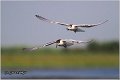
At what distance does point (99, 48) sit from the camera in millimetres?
5883

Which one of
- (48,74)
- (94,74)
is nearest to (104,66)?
(94,74)

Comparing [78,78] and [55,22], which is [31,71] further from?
[55,22]

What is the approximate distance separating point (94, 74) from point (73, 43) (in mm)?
2213

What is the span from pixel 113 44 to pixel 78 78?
129cm

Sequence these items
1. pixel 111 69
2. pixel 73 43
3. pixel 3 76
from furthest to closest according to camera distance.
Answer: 1. pixel 111 69
2. pixel 3 76
3. pixel 73 43

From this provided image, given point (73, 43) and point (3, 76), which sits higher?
point (73, 43)

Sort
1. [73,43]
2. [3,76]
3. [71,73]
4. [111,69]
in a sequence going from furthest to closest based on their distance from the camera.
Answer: [71,73] → [111,69] → [3,76] → [73,43]

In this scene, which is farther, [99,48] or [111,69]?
[111,69]

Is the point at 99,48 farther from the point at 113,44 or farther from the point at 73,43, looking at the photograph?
the point at 73,43

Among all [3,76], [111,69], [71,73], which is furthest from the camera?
[71,73]

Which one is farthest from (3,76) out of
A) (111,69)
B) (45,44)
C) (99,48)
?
(111,69)

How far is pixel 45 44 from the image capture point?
5.22 metres

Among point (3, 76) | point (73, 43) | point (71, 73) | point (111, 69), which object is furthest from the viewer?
point (71, 73)

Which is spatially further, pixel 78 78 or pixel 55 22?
pixel 78 78
